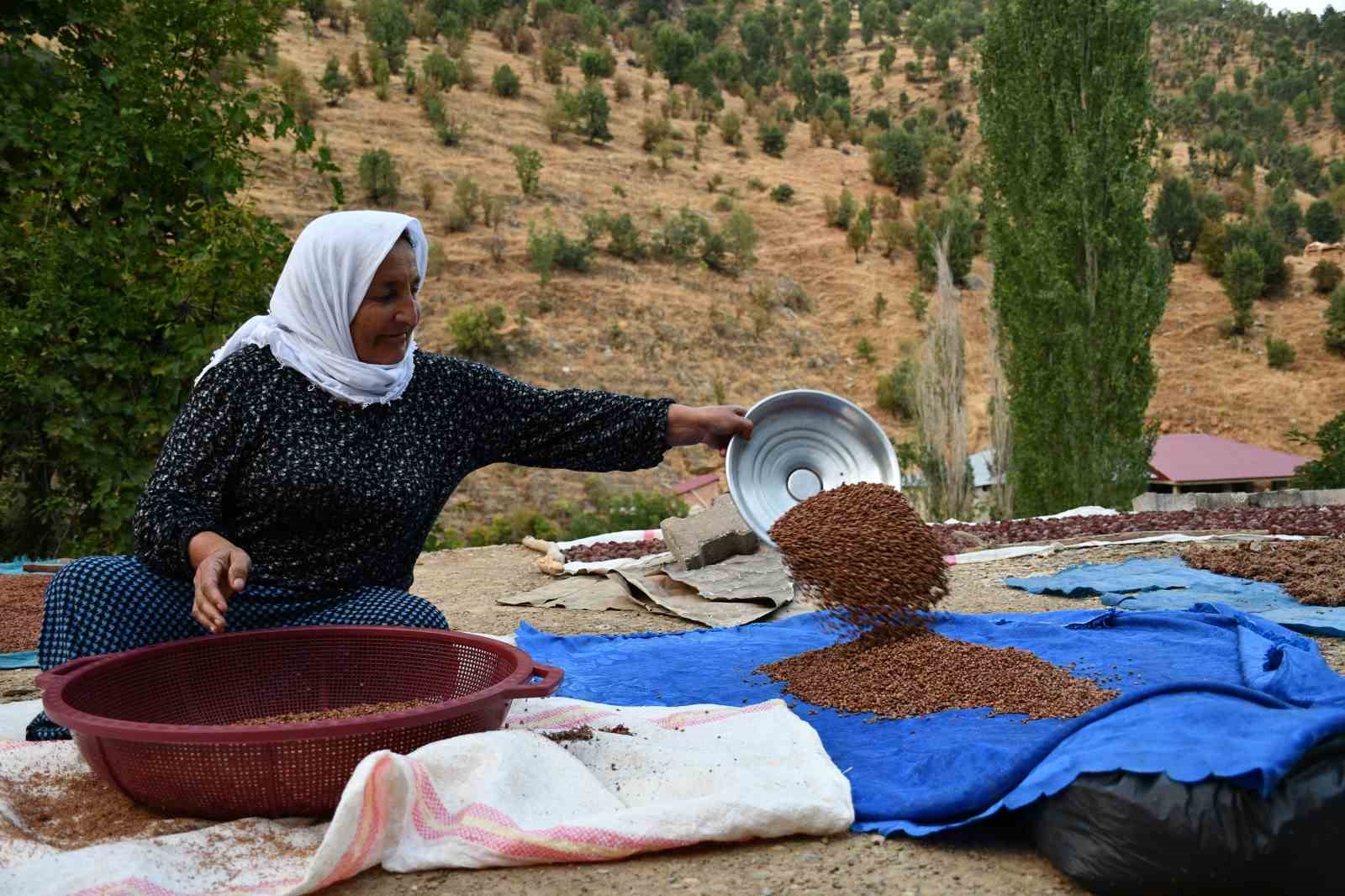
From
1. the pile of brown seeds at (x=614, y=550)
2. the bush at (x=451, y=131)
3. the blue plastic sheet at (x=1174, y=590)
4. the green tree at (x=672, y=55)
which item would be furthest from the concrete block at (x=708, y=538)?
the green tree at (x=672, y=55)

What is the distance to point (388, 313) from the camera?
2.73 m

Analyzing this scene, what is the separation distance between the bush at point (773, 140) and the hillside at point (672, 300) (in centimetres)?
172

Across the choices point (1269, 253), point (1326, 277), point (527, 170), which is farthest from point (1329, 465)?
point (527, 170)

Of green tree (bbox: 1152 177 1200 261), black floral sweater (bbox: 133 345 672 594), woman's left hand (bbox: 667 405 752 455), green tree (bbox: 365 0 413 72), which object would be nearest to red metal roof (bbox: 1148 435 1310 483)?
green tree (bbox: 1152 177 1200 261)

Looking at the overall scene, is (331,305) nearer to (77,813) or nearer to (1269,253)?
(77,813)

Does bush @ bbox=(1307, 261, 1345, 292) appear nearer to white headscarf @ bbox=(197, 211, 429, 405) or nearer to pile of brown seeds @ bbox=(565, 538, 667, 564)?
pile of brown seeds @ bbox=(565, 538, 667, 564)

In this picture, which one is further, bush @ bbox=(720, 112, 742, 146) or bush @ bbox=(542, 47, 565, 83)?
bush @ bbox=(720, 112, 742, 146)

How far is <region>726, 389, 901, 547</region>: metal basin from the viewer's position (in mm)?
3619

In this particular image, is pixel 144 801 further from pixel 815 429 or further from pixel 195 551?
pixel 815 429

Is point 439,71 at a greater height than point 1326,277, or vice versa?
point 439,71

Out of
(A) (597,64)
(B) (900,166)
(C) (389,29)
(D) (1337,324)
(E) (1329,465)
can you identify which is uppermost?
(C) (389,29)

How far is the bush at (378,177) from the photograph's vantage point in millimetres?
19688

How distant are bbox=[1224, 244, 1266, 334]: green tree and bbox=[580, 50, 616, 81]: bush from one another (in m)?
14.9

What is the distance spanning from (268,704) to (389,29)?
25.3 m
